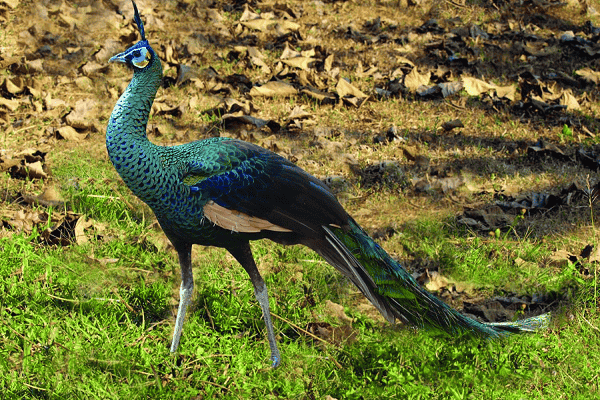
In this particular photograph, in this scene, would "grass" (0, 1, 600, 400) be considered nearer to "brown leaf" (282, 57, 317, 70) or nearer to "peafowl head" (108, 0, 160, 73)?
"brown leaf" (282, 57, 317, 70)

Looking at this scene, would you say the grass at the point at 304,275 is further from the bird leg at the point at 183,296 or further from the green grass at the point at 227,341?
the bird leg at the point at 183,296

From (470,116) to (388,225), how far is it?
2136 millimetres

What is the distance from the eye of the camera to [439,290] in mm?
4430

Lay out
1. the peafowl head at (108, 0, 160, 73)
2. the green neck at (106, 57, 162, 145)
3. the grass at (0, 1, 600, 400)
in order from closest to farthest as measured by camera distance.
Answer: the green neck at (106, 57, 162, 145) < the peafowl head at (108, 0, 160, 73) < the grass at (0, 1, 600, 400)

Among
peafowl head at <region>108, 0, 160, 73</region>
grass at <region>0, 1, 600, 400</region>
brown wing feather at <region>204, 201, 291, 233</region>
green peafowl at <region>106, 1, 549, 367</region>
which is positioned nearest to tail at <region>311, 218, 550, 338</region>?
green peafowl at <region>106, 1, 549, 367</region>

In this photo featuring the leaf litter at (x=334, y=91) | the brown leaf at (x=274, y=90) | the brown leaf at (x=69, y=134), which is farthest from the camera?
the brown leaf at (x=274, y=90)

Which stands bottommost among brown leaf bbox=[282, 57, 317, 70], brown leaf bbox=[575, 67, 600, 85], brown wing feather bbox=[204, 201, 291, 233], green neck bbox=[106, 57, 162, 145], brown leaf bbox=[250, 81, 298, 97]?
brown leaf bbox=[250, 81, 298, 97]

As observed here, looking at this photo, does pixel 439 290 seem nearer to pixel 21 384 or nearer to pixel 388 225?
pixel 388 225

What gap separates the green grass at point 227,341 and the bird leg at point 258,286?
0.37 feet

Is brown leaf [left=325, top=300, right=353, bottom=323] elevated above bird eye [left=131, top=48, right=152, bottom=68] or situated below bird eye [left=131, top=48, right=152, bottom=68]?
below

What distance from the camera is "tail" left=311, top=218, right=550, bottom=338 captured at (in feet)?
11.4

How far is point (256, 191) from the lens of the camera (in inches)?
129

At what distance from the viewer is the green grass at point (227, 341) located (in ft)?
11.5

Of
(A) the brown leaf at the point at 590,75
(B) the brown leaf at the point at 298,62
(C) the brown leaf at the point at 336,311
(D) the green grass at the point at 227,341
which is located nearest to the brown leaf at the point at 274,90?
(B) the brown leaf at the point at 298,62
